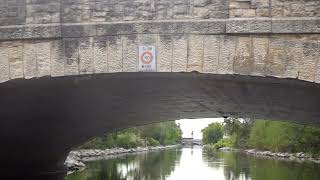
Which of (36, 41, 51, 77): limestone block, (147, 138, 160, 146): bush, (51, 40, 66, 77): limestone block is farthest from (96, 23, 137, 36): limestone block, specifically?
(147, 138, 160, 146): bush

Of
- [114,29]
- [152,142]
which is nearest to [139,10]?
[114,29]

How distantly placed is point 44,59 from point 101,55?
0.97 meters

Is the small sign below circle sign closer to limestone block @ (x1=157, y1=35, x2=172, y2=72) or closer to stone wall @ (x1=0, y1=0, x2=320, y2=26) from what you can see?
limestone block @ (x1=157, y1=35, x2=172, y2=72)

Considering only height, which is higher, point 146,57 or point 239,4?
point 239,4

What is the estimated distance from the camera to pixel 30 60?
25.0 ft

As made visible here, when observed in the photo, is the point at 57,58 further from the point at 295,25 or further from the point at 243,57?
the point at 295,25

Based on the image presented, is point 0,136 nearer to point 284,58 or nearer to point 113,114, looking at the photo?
point 113,114

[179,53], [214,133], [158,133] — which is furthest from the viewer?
[214,133]

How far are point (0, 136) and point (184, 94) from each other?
5886mm

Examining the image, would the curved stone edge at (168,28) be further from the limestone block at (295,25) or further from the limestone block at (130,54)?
the limestone block at (130,54)

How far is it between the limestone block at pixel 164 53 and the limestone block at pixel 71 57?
1.34 metres

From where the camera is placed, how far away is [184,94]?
9688 mm

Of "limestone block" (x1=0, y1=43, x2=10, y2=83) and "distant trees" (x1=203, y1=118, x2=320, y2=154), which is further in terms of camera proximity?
"distant trees" (x1=203, y1=118, x2=320, y2=154)

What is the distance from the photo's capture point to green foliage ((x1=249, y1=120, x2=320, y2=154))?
1147 inches
